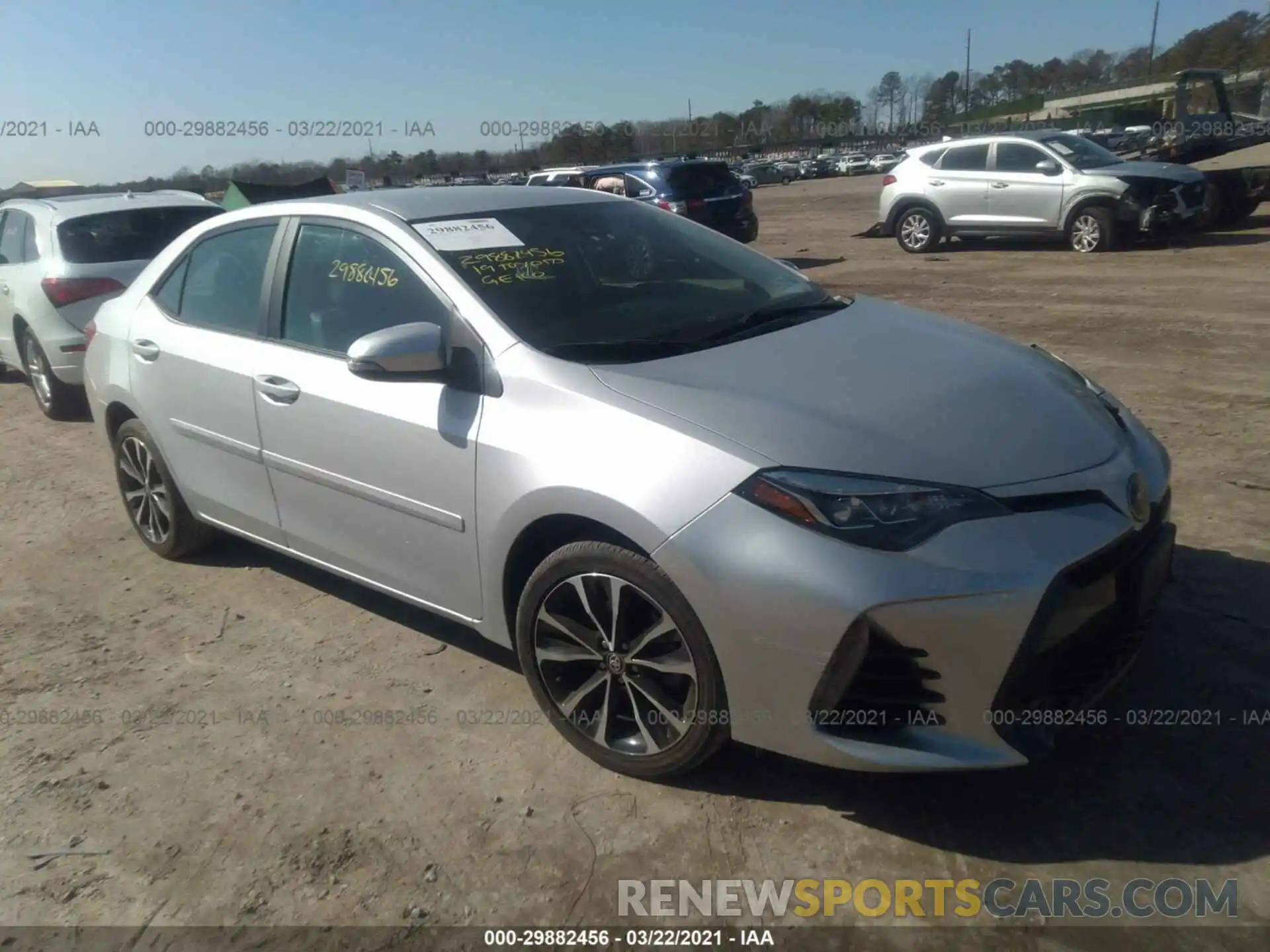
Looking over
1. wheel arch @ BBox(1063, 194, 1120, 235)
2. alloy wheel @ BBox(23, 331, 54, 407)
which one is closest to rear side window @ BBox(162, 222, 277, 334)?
alloy wheel @ BBox(23, 331, 54, 407)

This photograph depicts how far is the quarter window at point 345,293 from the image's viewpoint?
11.2 feet

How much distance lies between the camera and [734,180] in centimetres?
1508

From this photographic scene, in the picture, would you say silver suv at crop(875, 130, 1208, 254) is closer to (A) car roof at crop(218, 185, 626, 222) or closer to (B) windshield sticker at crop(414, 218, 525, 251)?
(A) car roof at crop(218, 185, 626, 222)

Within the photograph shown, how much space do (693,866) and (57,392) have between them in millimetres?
7201

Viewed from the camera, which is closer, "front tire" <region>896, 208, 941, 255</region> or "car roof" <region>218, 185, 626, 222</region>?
"car roof" <region>218, 185, 626, 222</region>

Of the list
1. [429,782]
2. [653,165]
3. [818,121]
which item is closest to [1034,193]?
[653,165]

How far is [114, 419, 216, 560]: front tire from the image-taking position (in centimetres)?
463

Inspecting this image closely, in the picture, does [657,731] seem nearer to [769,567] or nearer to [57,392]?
[769,567]

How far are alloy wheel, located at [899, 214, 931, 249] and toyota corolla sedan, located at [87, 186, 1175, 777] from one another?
11.9m

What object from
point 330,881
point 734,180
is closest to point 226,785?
point 330,881

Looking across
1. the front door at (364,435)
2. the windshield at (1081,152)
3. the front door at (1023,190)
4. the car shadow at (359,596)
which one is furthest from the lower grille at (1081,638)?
the windshield at (1081,152)

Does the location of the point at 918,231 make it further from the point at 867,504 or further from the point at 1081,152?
the point at 867,504

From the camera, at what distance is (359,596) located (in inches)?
172

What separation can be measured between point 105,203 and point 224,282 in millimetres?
4580
